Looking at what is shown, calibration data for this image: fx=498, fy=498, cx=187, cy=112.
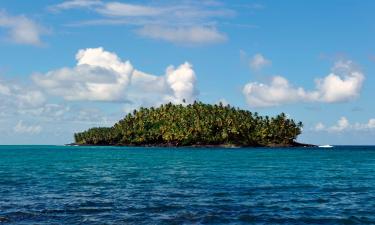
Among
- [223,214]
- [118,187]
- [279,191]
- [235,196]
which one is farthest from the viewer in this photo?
[118,187]

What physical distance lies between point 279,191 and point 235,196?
712 centimetres

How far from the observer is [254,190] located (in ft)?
167

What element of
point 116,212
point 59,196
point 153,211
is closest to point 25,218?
point 116,212

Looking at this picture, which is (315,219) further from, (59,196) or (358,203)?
(59,196)

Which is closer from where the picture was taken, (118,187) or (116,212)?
(116,212)

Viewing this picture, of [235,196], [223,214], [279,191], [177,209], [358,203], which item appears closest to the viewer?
[223,214]

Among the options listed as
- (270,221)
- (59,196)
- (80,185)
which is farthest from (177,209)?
(80,185)

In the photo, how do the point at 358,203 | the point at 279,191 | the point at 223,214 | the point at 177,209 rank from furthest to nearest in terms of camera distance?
the point at 279,191 < the point at 358,203 < the point at 177,209 < the point at 223,214

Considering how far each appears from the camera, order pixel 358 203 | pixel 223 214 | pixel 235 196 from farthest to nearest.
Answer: pixel 235 196, pixel 358 203, pixel 223 214

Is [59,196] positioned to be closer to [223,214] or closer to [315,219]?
[223,214]

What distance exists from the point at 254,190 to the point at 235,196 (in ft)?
19.8

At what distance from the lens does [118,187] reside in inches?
2180

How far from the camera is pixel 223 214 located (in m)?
34.9

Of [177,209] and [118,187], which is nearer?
[177,209]
